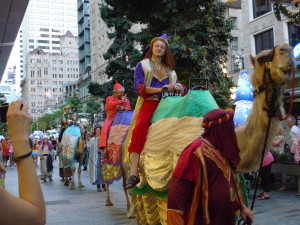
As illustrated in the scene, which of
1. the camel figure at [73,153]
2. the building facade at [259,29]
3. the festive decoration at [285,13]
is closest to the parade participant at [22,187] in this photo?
the camel figure at [73,153]

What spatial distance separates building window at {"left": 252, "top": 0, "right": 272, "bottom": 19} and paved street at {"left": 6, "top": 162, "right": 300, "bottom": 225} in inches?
726

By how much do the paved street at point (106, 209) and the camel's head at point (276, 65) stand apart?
396 cm

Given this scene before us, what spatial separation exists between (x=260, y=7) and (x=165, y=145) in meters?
24.5

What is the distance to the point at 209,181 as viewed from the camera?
297 cm

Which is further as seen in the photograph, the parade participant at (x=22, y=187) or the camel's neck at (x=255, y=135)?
the camel's neck at (x=255, y=135)

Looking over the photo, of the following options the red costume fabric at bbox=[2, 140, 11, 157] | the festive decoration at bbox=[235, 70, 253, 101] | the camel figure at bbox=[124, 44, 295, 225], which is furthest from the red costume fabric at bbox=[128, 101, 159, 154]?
the red costume fabric at bbox=[2, 140, 11, 157]

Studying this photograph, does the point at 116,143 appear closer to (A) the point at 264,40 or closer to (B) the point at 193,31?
(B) the point at 193,31

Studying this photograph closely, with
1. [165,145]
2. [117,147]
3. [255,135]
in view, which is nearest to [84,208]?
[117,147]

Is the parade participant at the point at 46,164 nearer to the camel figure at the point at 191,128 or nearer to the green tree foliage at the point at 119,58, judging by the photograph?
the green tree foliage at the point at 119,58

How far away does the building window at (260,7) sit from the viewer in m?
25.8

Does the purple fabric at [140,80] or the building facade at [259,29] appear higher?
the building facade at [259,29]

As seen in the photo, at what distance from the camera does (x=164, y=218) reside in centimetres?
449

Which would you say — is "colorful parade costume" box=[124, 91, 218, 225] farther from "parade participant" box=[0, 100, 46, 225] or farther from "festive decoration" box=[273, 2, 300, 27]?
"festive decoration" box=[273, 2, 300, 27]

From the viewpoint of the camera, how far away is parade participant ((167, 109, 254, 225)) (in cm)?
292
